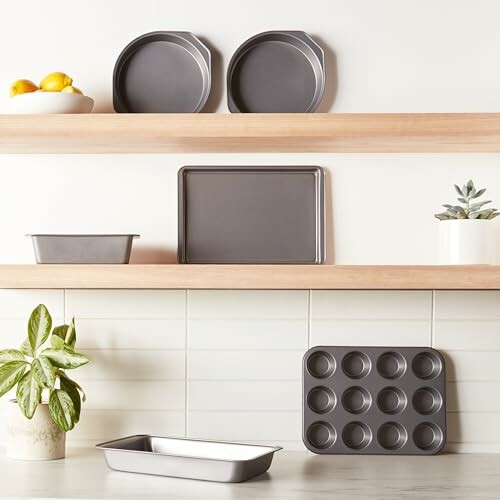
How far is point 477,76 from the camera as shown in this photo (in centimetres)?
225

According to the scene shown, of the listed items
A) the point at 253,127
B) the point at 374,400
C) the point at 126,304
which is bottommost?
the point at 374,400

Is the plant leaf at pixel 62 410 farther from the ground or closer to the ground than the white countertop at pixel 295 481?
farther from the ground

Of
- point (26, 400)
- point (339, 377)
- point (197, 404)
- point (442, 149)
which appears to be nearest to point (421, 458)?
point (339, 377)

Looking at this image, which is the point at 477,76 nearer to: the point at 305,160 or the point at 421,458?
the point at 305,160

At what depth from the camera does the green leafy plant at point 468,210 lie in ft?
6.88

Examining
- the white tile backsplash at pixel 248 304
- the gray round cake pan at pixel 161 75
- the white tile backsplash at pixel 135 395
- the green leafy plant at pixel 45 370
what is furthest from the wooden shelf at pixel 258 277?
the gray round cake pan at pixel 161 75

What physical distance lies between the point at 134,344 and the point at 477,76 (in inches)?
44.9

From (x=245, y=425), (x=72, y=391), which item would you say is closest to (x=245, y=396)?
(x=245, y=425)

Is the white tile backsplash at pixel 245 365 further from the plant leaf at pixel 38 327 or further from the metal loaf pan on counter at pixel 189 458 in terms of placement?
the plant leaf at pixel 38 327

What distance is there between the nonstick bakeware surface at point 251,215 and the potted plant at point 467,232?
0.31 m

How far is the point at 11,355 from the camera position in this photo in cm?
210

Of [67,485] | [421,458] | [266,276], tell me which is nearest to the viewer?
[67,485]

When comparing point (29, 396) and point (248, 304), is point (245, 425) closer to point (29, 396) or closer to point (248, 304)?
point (248, 304)

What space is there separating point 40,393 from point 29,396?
0.03 metres
